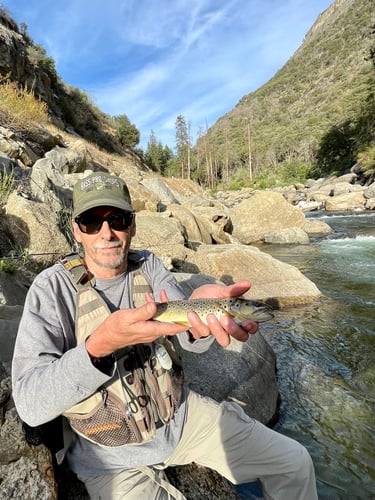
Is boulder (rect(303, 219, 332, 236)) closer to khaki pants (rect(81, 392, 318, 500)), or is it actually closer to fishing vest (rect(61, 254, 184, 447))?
khaki pants (rect(81, 392, 318, 500))

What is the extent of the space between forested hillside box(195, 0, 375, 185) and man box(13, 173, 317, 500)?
114 ft

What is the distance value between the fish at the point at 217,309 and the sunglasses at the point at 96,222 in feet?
2.72

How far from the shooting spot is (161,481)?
2109mm

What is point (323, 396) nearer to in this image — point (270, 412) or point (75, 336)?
point (270, 412)

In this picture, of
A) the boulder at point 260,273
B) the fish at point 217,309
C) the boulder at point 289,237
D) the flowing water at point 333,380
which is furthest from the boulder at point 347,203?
the fish at point 217,309

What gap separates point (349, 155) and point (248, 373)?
50439 millimetres

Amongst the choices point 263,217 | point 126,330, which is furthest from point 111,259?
point 263,217

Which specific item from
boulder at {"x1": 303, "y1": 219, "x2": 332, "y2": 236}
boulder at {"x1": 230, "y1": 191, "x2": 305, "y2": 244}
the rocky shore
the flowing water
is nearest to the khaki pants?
the rocky shore

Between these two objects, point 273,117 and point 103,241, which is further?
point 273,117

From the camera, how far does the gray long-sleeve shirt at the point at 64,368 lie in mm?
1688

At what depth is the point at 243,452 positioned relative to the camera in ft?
8.18

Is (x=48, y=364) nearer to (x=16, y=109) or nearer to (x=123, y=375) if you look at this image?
(x=123, y=375)

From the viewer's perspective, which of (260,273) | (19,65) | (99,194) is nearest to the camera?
(99,194)

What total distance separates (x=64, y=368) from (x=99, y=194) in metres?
1.20
